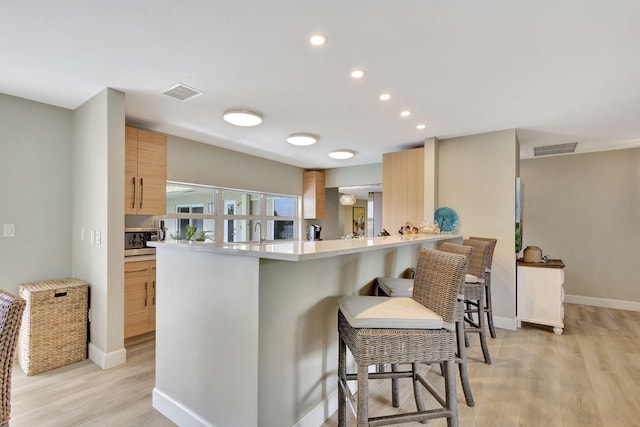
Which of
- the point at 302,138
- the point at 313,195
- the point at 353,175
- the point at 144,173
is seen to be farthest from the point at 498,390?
the point at 313,195

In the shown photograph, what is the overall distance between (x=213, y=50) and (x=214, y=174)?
304 centimetres

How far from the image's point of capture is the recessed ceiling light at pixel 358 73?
2.36 metres

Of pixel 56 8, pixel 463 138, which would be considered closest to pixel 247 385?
pixel 56 8

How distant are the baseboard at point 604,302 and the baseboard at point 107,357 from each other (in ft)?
20.2

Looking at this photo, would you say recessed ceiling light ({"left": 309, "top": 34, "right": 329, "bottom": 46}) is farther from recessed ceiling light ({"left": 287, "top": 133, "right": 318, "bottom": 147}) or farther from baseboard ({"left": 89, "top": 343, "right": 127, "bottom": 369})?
baseboard ({"left": 89, "top": 343, "right": 127, "bottom": 369})

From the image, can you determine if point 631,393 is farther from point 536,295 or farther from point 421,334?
point 421,334

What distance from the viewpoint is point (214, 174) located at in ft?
16.2

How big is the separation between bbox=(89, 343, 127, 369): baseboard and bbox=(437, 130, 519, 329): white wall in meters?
4.01

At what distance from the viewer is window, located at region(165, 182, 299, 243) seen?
4.58 meters

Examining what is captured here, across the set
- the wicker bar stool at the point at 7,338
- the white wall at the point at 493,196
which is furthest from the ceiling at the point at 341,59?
the wicker bar stool at the point at 7,338

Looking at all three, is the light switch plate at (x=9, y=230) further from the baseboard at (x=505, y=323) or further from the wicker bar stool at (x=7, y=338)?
the baseboard at (x=505, y=323)

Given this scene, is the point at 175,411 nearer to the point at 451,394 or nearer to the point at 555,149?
the point at 451,394

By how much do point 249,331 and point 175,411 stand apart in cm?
94

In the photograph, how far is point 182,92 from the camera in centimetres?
276
